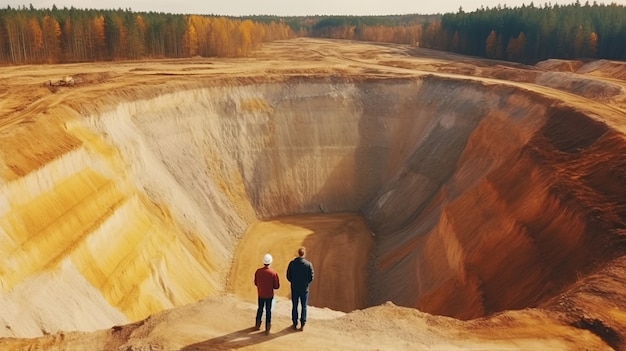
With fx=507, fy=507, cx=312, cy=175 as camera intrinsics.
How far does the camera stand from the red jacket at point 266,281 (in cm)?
1345

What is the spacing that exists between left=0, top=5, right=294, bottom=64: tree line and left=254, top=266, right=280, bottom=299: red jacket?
62152 mm

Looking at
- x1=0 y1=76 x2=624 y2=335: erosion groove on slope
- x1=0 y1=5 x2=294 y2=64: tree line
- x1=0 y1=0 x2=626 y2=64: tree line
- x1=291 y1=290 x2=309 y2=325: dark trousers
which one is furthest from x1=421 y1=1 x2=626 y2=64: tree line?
x1=291 y1=290 x2=309 y2=325: dark trousers

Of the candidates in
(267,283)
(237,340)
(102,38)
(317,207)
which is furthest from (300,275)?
(102,38)

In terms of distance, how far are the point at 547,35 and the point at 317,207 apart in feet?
174

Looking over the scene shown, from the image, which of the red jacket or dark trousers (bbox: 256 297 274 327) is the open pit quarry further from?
the red jacket

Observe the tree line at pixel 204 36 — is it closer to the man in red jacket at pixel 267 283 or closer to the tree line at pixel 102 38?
the tree line at pixel 102 38

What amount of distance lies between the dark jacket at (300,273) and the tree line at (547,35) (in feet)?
238

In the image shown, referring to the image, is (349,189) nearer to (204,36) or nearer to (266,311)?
(266,311)

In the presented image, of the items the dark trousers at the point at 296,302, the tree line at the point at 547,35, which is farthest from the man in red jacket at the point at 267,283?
the tree line at the point at 547,35

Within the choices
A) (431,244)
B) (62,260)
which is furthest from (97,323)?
(431,244)

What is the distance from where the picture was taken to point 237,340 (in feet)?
44.8

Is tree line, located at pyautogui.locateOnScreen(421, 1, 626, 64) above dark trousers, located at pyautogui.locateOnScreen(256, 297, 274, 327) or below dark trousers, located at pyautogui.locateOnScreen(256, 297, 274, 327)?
above

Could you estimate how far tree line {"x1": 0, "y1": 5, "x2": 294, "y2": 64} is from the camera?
206ft

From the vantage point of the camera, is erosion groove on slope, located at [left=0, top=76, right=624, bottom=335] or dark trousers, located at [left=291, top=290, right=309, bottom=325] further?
erosion groove on slope, located at [left=0, top=76, right=624, bottom=335]
